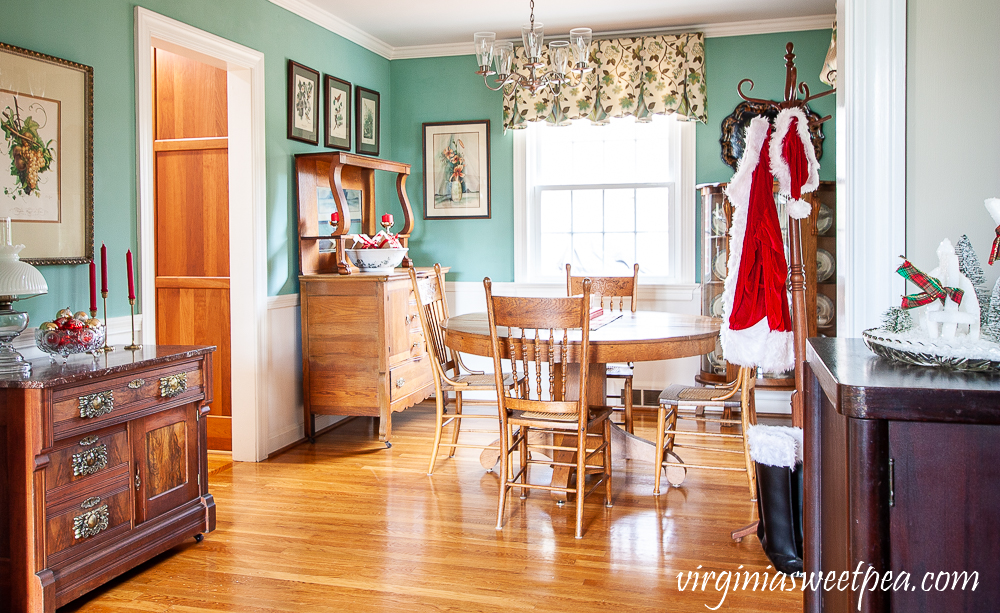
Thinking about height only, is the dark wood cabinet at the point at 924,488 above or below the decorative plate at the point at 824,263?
below

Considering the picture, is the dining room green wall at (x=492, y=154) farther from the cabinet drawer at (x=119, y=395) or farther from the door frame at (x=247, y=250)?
the cabinet drawer at (x=119, y=395)

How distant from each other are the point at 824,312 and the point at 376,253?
108 inches

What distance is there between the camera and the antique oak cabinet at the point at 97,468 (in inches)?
89.5

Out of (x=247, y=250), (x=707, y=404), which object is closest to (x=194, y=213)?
(x=247, y=250)

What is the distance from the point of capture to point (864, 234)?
1.74 meters

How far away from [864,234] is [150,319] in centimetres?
283

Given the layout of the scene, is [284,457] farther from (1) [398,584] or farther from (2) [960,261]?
(2) [960,261]

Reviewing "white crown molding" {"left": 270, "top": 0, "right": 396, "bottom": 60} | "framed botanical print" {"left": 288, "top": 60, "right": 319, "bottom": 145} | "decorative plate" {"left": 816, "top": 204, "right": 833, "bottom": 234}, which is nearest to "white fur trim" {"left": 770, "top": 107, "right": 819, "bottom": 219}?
"decorative plate" {"left": 816, "top": 204, "right": 833, "bottom": 234}

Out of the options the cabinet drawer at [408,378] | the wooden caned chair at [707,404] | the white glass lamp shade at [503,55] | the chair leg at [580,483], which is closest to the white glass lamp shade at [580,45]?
the white glass lamp shade at [503,55]

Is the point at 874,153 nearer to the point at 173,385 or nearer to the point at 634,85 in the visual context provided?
the point at 173,385

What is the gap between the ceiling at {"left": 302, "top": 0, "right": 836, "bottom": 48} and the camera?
4.66 m

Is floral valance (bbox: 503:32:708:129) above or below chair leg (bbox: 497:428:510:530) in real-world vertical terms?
above

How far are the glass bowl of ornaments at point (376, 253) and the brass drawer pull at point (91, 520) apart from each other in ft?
7.45

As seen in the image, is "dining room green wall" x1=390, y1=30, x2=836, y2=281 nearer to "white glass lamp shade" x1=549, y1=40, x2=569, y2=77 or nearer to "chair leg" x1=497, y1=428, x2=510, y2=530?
"white glass lamp shade" x1=549, y1=40, x2=569, y2=77
